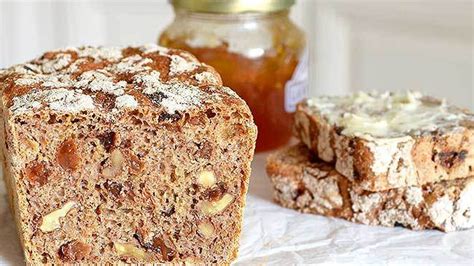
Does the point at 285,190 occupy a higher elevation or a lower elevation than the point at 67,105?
lower

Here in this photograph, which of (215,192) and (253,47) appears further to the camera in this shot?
(253,47)

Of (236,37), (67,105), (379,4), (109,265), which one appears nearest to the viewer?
(67,105)

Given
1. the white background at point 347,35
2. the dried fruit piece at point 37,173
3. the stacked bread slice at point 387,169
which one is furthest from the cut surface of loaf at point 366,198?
the white background at point 347,35

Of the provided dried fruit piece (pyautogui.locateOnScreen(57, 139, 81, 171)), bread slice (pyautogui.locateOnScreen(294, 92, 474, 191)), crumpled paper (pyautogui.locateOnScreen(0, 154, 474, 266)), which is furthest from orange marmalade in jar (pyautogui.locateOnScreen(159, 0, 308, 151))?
dried fruit piece (pyautogui.locateOnScreen(57, 139, 81, 171))

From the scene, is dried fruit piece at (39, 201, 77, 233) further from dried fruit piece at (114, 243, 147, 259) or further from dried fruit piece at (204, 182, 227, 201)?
dried fruit piece at (204, 182, 227, 201)

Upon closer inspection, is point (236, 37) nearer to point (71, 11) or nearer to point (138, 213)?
point (138, 213)

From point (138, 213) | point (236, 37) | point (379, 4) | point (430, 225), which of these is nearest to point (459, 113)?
point (430, 225)

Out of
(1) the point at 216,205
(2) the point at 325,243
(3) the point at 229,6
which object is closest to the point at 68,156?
(1) the point at 216,205

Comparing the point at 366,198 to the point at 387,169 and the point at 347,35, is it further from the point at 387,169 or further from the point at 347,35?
the point at 347,35
